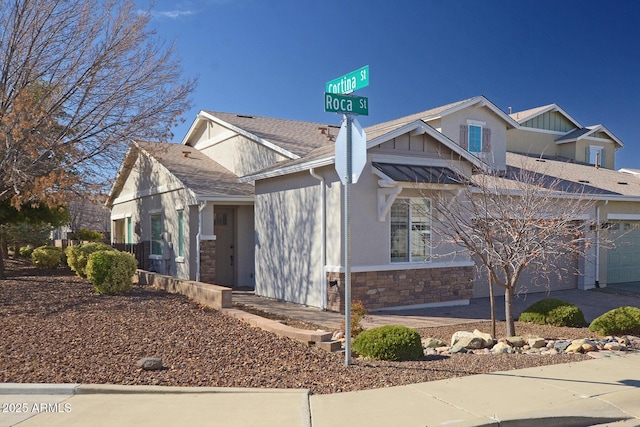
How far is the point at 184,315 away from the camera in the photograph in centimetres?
952

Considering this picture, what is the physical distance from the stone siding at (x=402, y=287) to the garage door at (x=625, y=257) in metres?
7.47

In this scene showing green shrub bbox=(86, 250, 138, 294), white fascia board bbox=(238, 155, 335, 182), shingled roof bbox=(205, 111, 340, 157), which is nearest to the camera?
white fascia board bbox=(238, 155, 335, 182)

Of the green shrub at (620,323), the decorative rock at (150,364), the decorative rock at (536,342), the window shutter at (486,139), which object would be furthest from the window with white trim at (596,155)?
the decorative rock at (150,364)

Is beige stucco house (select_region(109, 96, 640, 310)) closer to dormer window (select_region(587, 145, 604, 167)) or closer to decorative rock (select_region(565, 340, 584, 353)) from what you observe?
dormer window (select_region(587, 145, 604, 167))

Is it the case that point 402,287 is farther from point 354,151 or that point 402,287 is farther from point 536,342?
point 354,151

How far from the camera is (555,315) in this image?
10.5 metres

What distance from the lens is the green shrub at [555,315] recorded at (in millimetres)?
10414

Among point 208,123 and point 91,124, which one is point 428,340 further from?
point 208,123

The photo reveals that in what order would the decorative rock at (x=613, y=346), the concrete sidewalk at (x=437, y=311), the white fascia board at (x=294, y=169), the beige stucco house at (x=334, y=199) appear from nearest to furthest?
the decorative rock at (x=613, y=346) < the concrete sidewalk at (x=437, y=311) < the white fascia board at (x=294, y=169) < the beige stucco house at (x=334, y=199)

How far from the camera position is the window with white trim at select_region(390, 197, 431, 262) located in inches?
483

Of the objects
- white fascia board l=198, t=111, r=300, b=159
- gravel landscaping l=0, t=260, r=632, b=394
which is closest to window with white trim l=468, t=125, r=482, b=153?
white fascia board l=198, t=111, r=300, b=159

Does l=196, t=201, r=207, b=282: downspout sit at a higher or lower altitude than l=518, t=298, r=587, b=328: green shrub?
higher

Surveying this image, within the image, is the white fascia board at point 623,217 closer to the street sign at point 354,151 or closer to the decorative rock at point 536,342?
the decorative rock at point 536,342

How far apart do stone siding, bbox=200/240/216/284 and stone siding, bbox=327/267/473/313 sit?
4.74 meters
